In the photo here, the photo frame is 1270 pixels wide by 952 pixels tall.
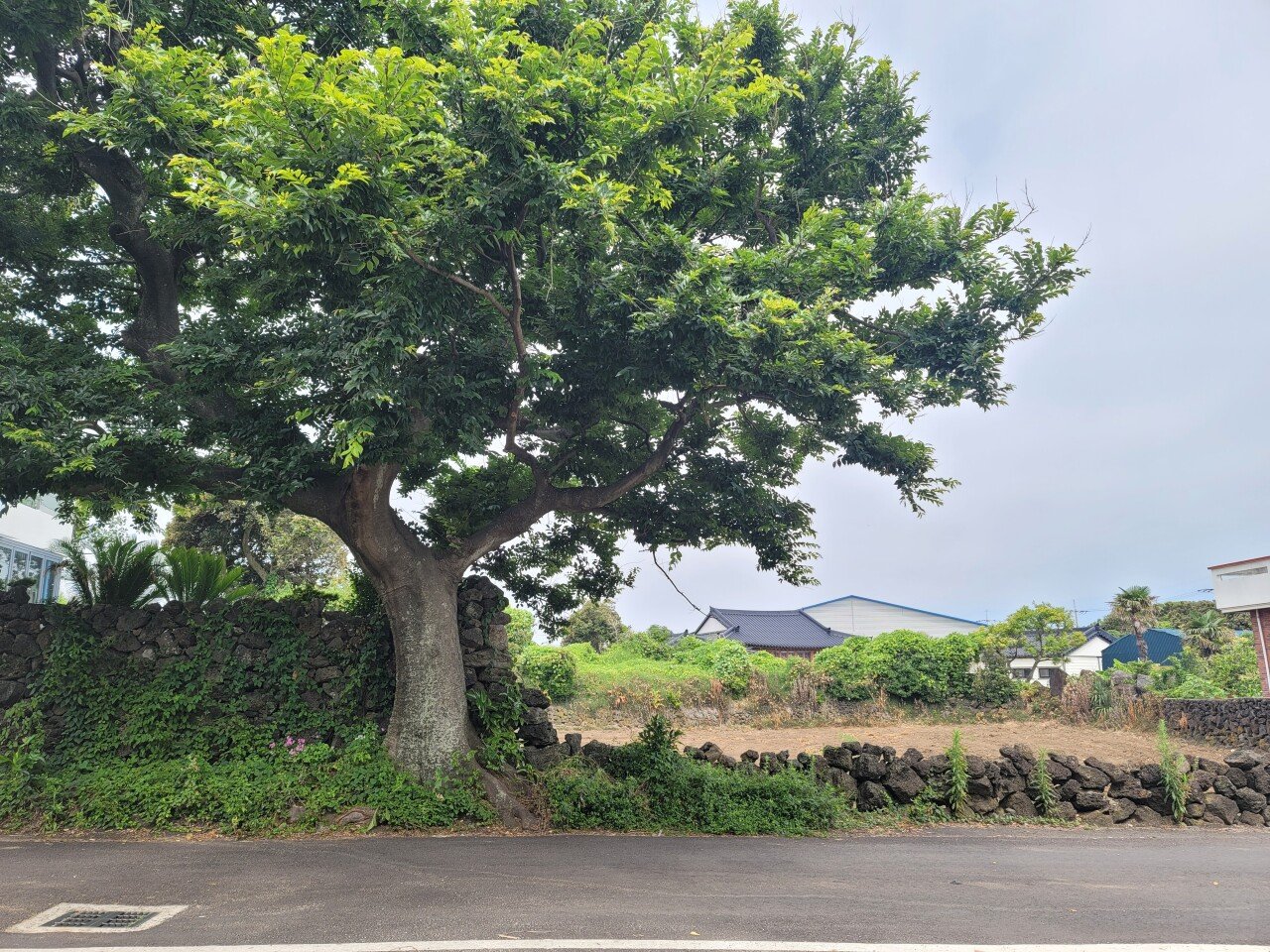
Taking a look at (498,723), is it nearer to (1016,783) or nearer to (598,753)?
(598,753)

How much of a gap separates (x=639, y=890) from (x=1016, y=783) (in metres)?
7.58

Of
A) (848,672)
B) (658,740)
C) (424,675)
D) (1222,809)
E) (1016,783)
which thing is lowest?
(1222,809)

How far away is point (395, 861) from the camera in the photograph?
7.59 m

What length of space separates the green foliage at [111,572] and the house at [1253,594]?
2514cm

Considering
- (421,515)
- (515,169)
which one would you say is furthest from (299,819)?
(515,169)

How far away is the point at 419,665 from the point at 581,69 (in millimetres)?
6814

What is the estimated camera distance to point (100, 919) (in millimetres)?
5680

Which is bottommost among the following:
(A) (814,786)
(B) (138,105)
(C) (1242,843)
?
(C) (1242,843)

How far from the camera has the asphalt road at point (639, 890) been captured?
5574 mm

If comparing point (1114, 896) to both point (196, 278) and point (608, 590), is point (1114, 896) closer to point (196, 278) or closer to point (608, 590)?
point (608, 590)

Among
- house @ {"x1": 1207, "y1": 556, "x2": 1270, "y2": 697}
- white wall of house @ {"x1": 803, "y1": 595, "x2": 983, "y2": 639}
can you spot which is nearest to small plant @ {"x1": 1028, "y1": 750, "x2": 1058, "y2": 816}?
house @ {"x1": 1207, "y1": 556, "x2": 1270, "y2": 697}

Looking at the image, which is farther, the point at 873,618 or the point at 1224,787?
the point at 873,618

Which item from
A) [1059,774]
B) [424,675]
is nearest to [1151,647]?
[1059,774]

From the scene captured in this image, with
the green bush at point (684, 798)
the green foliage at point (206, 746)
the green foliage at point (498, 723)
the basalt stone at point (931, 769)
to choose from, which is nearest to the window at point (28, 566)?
the green foliage at point (206, 746)
